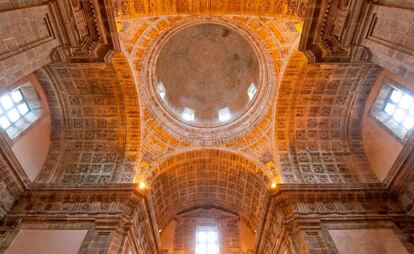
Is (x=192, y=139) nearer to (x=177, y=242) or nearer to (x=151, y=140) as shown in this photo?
(x=151, y=140)

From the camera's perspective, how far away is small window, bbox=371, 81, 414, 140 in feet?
35.1

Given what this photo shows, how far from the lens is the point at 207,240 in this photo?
50.8 feet

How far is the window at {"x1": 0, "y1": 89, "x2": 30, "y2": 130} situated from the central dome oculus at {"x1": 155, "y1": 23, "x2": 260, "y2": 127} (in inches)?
296

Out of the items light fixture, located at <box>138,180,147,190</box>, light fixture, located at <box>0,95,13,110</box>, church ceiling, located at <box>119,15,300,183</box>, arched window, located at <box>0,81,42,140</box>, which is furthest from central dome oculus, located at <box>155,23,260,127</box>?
light fixture, located at <box>0,95,13,110</box>

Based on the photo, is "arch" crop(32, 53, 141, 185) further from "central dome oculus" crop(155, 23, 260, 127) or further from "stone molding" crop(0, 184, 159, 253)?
"central dome oculus" crop(155, 23, 260, 127)

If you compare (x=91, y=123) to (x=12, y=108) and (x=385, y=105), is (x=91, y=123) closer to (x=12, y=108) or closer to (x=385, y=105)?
(x=12, y=108)

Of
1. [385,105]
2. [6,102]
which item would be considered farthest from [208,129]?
[6,102]

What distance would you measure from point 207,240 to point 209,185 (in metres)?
3.32

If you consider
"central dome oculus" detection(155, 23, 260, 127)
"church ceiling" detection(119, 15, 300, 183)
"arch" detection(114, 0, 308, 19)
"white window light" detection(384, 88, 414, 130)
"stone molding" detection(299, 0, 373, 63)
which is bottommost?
"stone molding" detection(299, 0, 373, 63)

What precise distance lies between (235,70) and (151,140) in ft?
30.1

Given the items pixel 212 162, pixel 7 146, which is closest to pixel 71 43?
pixel 7 146

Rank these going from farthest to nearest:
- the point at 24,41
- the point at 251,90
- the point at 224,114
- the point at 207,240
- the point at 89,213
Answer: the point at 224,114, the point at 251,90, the point at 207,240, the point at 89,213, the point at 24,41

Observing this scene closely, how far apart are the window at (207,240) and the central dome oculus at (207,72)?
6993mm

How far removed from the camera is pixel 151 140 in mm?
13664
